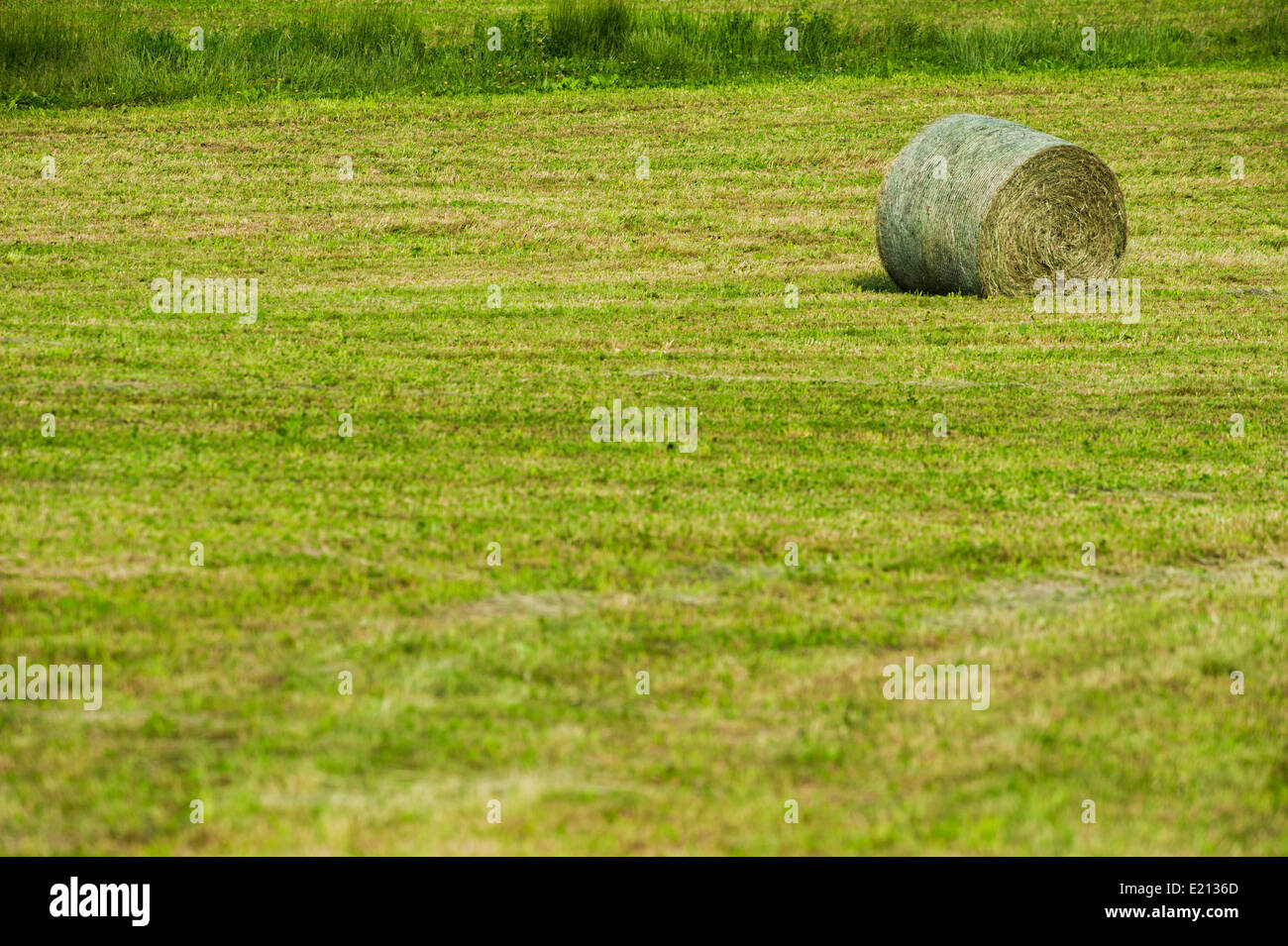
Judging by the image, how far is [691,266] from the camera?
23.2 m

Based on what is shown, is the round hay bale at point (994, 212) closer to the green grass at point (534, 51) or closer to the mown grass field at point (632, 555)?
the mown grass field at point (632, 555)

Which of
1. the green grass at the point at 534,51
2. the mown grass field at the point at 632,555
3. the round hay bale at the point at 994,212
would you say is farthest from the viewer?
the green grass at the point at 534,51

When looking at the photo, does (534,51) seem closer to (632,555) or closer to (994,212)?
(994,212)

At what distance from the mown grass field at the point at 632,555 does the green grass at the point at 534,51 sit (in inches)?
432

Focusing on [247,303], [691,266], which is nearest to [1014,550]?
[247,303]

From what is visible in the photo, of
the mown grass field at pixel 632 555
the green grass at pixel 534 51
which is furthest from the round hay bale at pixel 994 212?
the green grass at pixel 534 51

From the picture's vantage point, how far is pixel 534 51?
116ft

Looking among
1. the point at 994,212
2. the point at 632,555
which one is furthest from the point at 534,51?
the point at 632,555

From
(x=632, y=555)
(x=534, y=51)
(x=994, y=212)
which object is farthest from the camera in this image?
(x=534, y=51)

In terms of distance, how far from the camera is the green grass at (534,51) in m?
33.7

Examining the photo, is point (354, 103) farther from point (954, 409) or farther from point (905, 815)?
point (905, 815)

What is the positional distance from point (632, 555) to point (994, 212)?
1157 cm

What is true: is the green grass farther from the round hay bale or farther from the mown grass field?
the round hay bale

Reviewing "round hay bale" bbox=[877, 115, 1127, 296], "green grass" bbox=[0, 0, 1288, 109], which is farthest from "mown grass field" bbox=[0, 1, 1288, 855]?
"green grass" bbox=[0, 0, 1288, 109]
